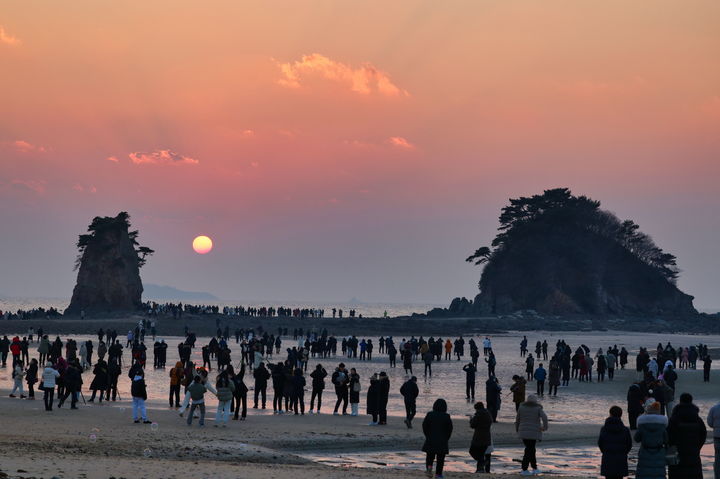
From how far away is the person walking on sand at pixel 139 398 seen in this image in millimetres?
24766

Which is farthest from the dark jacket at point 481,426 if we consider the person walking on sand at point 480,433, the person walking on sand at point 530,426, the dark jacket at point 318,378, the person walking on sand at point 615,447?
the dark jacket at point 318,378

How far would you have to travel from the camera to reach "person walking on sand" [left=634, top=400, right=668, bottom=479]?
1421 centimetres

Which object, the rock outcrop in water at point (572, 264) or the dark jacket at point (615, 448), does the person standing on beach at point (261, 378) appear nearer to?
the dark jacket at point (615, 448)

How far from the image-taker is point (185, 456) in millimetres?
19438

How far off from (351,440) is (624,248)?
495ft

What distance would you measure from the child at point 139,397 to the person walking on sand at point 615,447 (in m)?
13.8

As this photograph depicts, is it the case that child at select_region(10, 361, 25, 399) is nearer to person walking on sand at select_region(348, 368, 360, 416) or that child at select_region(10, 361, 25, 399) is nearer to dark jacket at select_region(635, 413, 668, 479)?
person walking on sand at select_region(348, 368, 360, 416)

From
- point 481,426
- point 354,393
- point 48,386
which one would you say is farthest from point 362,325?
point 481,426

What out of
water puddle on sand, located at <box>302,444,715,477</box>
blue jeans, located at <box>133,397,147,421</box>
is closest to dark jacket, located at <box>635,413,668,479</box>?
water puddle on sand, located at <box>302,444,715,477</box>

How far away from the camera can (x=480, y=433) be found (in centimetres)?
1794

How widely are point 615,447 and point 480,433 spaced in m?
3.85

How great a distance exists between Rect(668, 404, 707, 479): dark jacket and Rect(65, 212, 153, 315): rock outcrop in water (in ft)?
327

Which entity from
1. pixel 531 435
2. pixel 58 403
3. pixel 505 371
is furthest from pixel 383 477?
pixel 505 371

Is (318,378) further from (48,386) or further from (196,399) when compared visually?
(48,386)
